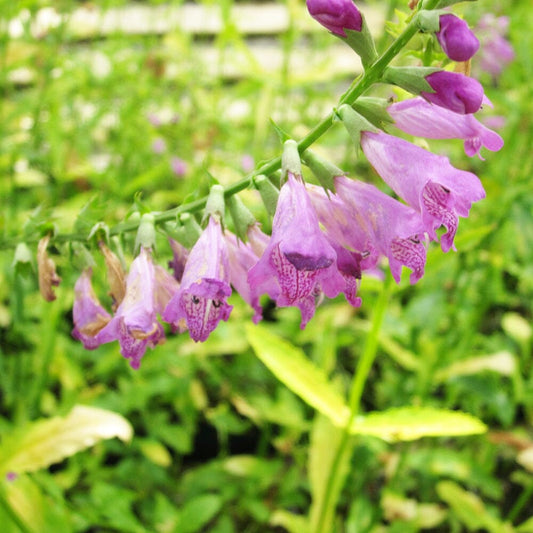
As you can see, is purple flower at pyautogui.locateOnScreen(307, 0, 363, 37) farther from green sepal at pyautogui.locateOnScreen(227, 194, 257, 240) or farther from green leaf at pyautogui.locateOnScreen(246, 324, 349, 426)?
green leaf at pyautogui.locateOnScreen(246, 324, 349, 426)

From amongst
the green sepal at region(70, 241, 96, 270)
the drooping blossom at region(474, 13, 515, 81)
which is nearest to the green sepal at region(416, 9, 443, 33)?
the green sepal at region(70, 241, 96, 270)

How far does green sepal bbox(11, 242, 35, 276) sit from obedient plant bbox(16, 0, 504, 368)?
0.86 ft

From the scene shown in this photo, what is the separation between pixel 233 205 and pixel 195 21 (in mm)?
4256

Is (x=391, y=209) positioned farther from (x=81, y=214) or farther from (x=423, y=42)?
(x=81, y=214)

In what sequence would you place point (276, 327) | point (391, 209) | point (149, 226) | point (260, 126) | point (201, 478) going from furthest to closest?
point (260, 126) < point (276, 327) < point (201, 478) < point (149, 226) < point (391, 209)

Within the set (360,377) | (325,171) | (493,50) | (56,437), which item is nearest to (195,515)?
(56,437)

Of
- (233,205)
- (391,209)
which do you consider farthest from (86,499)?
(391,209)

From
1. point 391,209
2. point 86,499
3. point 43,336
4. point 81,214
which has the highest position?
point 391,209

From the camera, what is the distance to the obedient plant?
2.77 feet

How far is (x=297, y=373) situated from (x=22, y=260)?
716mm

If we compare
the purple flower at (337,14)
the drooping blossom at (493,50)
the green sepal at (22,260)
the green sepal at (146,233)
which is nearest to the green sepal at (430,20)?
the purple flower at (337,14)

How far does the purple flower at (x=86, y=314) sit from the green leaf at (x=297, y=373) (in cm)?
43

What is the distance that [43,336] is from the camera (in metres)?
2.02

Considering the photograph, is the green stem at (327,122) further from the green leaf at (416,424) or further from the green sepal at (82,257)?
the green leaf at (416,424)
